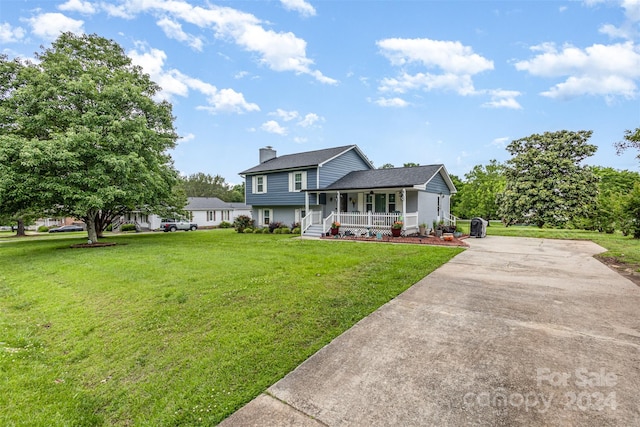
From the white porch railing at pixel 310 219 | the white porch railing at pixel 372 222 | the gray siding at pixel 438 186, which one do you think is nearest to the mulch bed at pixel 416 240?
the white porch railing at pixel 372 222

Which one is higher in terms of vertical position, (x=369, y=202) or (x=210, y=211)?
(x=369, y=202)

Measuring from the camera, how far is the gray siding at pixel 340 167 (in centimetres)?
1886

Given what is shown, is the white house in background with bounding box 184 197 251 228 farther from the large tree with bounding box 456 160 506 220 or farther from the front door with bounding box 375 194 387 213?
the large tree with bounding box 456 160 506 220

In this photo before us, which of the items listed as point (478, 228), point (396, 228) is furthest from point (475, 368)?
point (478, 228)

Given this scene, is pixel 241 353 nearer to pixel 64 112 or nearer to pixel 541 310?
pixel 541 310

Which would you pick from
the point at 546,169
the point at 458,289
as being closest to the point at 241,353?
the point at 458,289

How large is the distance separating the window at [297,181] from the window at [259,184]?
8.65 feet

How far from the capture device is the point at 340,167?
2012cm

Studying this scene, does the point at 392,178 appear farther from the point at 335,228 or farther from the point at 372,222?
the point at 335,228

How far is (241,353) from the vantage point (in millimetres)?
3479

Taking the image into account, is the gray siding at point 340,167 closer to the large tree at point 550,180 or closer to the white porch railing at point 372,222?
the white porch railing at point 372,222

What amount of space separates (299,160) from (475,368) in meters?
19.2

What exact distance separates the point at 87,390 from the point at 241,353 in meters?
1.62

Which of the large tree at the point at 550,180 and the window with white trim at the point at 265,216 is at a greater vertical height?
the large tree at the point at 550,180
